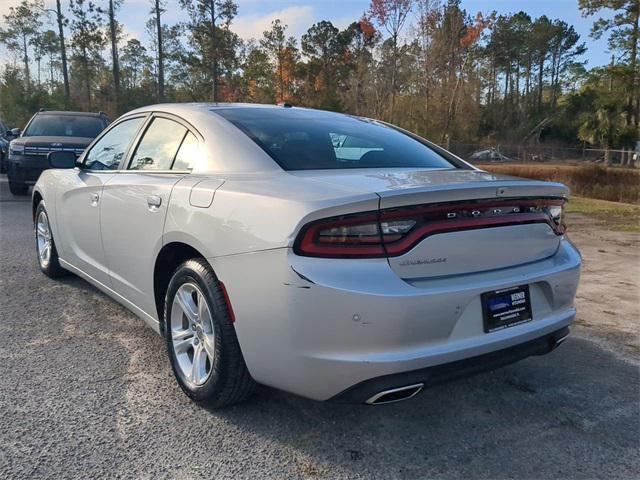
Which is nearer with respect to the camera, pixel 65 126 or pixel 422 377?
pixel 422 377

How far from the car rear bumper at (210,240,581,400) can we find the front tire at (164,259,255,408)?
0.45 ft

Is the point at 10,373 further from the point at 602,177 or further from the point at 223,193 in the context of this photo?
the point at 602,177

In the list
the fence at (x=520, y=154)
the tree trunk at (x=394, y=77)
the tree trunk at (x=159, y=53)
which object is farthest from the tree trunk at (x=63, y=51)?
the fence at (x=520, y=154)

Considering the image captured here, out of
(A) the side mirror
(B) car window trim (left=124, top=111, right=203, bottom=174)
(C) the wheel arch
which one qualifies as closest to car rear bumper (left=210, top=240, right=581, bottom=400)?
(C) the wheel arch

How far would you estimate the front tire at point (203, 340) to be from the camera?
8.28ft

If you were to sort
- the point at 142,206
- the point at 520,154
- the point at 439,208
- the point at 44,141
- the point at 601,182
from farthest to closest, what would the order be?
the point at 520,154 → the point at 601,182 → the point at 44,141 → the point at 142,206 → the point at 439,208

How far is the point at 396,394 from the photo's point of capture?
2.20 metres

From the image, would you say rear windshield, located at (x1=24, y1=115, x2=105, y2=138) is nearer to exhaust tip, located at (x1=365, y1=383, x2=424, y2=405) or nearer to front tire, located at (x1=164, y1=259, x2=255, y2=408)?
front tire, located at (x1=164, y1=259, x2=255, y2=408)

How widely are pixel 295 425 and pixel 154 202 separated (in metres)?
1.40

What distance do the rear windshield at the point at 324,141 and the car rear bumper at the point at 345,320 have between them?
75cm

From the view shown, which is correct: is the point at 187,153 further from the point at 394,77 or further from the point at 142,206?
the point at 394,77

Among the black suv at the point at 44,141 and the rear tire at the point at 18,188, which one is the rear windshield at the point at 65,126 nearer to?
the black suv at the point at 44,141

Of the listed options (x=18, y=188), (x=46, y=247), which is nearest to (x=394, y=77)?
(x=18, y=188)

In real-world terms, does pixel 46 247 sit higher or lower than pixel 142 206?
lower
